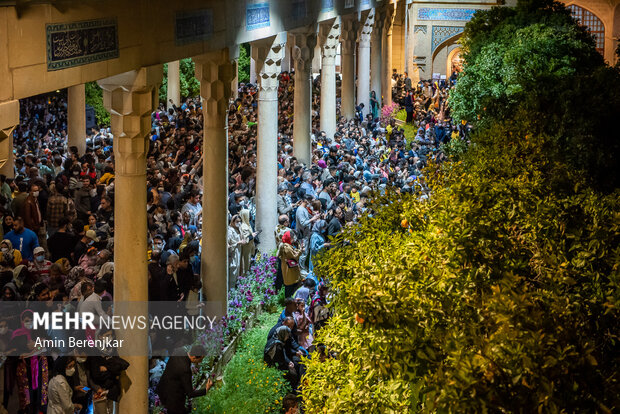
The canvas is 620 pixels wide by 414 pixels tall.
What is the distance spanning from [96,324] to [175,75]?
20.7 m

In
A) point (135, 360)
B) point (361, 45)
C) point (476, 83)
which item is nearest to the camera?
point (135, 360)

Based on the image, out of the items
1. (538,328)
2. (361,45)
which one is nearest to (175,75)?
(361,45)

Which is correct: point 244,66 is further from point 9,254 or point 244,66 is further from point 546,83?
point 9,254

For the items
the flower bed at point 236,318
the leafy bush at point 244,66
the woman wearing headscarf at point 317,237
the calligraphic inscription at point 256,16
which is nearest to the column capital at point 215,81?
the calligraphic inscription at point 256,16

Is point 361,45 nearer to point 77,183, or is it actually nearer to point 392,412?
point 77,183

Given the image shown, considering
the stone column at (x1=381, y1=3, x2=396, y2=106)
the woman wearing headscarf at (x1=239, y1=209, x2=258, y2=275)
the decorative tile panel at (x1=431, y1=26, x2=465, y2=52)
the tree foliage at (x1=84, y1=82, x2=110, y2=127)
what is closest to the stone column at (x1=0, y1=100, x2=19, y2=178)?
the woman wearing headscarf at (x1=239, y1=209, x2=258, y2=275)

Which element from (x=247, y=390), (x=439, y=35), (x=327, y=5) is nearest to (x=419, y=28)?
(x=439, y=35)

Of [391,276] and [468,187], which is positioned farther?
[468,187]

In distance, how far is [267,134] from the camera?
1411 centimetres

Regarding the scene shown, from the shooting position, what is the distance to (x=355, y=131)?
22.2 metres

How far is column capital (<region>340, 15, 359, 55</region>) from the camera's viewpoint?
24.0m

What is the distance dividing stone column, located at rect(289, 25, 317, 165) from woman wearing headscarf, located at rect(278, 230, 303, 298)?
18.1 ft

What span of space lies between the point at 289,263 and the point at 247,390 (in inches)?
116

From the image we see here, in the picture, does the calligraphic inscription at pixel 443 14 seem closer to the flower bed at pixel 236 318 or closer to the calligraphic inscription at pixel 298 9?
the calligraphic inscription at pixel 298 9
